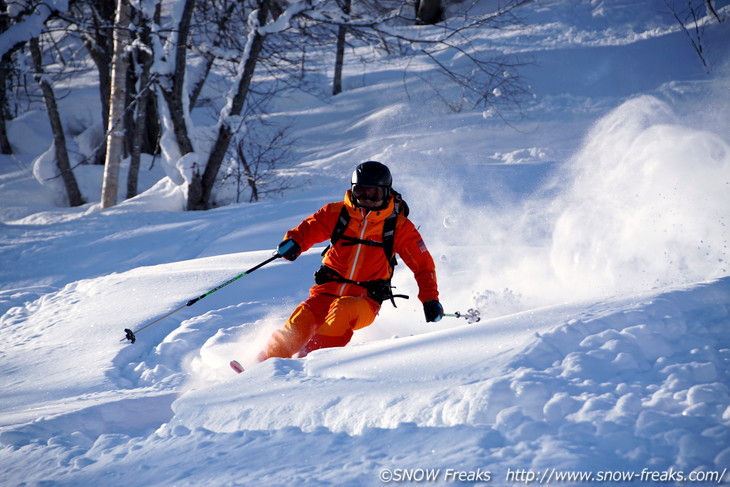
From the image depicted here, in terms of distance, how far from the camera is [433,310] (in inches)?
177

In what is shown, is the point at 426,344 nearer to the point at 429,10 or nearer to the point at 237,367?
the point at 237,367

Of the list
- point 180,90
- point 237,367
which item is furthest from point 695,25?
point 237,367

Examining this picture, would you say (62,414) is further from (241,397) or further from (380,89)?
(380,89)

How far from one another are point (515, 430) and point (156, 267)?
5.88 metres

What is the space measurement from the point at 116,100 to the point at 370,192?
345 inches

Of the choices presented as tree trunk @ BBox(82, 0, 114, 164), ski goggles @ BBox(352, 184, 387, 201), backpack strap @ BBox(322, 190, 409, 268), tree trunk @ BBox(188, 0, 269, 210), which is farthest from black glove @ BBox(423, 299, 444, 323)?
tree trunk @ BBox(82, 0, 114, 164)

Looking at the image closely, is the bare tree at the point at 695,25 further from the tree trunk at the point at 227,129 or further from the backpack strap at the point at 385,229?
the backpack strap at the point at 385,229

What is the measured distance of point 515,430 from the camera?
7.75 ft

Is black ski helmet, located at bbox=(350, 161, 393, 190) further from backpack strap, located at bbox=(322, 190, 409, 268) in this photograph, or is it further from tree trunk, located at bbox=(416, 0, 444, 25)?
tree trunk, located at bbox=(416, 0, 444, 25)

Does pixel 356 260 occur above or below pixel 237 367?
above

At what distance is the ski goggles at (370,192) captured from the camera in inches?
182

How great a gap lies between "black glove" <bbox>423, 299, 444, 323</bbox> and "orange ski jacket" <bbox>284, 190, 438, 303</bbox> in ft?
0.50

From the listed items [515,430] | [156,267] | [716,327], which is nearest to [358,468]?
[515,430]

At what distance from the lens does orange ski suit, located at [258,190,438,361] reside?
446cm
